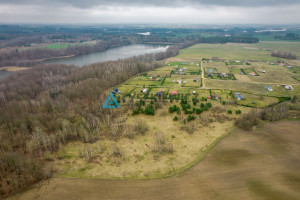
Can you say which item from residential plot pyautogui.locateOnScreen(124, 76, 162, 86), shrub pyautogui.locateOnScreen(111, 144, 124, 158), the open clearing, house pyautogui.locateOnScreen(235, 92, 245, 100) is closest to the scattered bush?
the open clearing

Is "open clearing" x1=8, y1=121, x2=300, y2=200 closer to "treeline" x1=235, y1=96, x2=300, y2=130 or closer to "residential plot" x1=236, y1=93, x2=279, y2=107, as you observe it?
"treeline" x1=235, y1=96, x2=300, y2=130

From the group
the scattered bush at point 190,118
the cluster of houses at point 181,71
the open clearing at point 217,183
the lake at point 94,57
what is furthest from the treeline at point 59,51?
the scattered bush at point 190,118

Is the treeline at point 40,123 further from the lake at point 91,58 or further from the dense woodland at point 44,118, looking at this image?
the lake at point 91,58

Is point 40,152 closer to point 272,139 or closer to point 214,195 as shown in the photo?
point 214,195

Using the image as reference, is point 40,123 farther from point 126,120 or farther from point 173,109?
point 173,109

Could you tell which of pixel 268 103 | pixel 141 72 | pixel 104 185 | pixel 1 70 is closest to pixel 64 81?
pixel 141 72

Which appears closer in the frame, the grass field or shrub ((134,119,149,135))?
shrub ((134,119,149,135))
